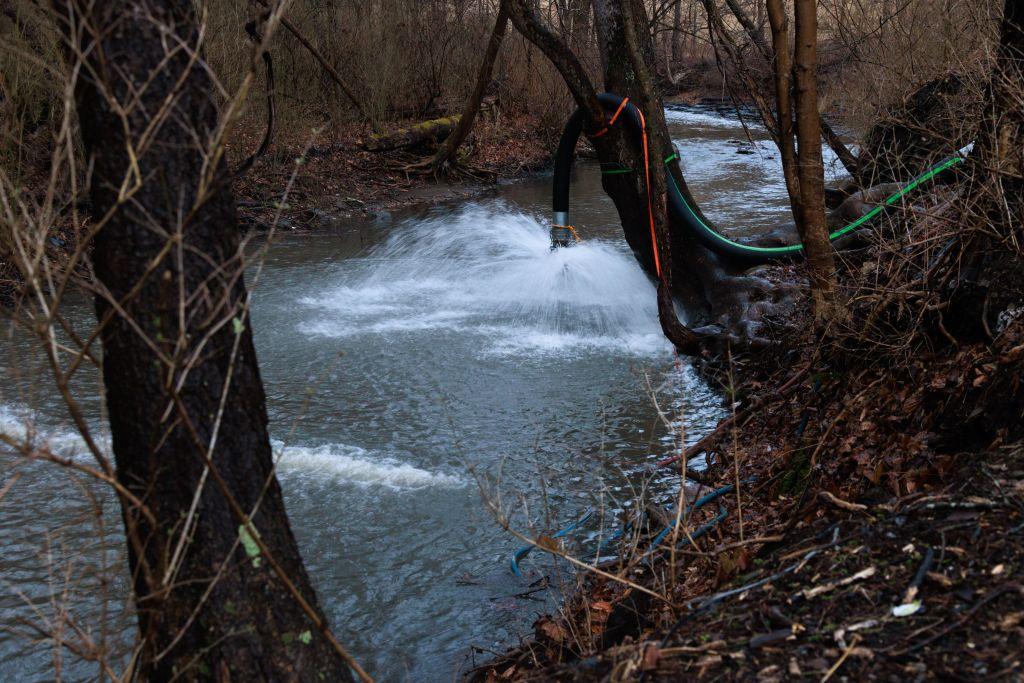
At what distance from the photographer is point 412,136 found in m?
18.5

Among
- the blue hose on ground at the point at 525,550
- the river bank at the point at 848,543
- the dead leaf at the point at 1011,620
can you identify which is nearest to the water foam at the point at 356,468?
the blue hose on ground at the point at 525,550

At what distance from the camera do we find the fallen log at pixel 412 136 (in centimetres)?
1811

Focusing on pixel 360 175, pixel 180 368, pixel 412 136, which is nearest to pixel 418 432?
pixel 180 368

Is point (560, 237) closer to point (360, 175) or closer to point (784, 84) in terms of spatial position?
point (784, 84)

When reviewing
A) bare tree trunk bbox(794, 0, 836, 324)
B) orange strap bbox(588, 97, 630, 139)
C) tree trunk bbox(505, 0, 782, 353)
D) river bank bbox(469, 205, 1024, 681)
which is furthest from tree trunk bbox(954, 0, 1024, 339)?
orange strap bbox(588, 97, 630, 139)

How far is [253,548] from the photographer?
107 inches

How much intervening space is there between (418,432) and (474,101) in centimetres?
964

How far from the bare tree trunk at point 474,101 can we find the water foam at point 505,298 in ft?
8.84

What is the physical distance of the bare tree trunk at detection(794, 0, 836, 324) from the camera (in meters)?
5.25

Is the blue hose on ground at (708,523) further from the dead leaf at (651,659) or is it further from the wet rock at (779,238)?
the wet rock at (779,238)

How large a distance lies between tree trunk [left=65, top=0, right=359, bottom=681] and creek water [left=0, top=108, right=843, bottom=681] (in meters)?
0.19

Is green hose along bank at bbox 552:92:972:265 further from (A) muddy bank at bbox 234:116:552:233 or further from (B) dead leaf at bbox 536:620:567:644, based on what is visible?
(A) muddy bank at bbox 234:116:552:233

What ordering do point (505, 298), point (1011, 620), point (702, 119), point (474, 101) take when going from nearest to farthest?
point (1011, 620)
point (505, 298)
point (474, 101)
point (702, 119)

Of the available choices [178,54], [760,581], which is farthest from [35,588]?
[760,581]
